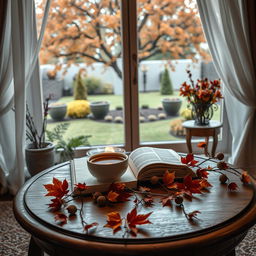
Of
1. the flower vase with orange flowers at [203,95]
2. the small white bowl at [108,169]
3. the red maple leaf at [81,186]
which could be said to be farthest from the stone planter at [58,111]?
the red maple leaf at [81,186]

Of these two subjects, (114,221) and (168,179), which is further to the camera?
(168,179)

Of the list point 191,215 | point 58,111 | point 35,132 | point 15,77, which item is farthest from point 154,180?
point 58,111

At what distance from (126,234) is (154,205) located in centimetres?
22

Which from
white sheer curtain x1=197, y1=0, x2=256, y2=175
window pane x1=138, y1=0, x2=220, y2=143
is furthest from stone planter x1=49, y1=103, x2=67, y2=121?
white sheer curtain x1=197, y1=0, x2=256, y2=175

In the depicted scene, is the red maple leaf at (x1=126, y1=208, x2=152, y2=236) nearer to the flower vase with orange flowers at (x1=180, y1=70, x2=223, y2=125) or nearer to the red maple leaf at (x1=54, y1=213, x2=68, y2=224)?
the red maple leaf at (x1=54, y1=213, x2=68, y2=224)

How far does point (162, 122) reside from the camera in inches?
138

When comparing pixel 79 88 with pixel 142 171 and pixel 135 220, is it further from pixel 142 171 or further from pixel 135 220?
pixel 135 220

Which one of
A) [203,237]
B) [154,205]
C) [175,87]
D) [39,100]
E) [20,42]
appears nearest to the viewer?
[203,237]

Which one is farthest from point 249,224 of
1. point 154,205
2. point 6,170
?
point 6,170

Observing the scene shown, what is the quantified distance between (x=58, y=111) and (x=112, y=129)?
0.58 m

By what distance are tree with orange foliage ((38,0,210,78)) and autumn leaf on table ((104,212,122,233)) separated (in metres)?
2.37

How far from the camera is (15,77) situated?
2.64m

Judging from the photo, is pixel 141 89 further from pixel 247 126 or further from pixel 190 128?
pixel 247 126

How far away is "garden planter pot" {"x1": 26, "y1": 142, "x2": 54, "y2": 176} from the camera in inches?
109
